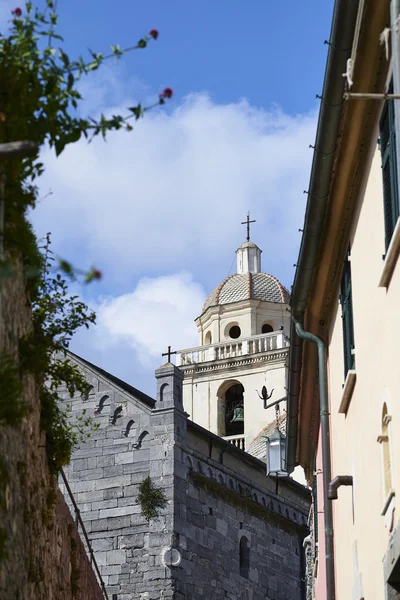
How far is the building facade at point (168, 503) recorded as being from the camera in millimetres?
25734

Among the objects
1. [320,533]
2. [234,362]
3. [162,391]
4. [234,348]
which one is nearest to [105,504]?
[162,391]

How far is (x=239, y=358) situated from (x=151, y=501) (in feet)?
112

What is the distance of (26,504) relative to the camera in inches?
426

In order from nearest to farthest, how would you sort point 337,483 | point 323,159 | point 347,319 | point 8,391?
point 8,391
point 323,159
point 347,319
point 337,483

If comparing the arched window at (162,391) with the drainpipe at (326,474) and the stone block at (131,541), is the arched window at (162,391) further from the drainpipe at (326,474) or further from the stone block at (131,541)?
the drainpipe at (326,474)

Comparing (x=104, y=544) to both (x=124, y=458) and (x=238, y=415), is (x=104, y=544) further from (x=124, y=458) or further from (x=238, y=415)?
(x=238, y=415)

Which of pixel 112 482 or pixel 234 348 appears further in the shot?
pixel 234 348

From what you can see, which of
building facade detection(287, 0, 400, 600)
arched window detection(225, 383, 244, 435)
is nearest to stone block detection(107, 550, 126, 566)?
building facade detection(287, 0, 400, 600)

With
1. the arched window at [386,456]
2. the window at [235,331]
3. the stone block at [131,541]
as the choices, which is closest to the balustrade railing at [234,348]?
the window at [235,331]

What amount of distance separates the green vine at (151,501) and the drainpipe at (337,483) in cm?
1212

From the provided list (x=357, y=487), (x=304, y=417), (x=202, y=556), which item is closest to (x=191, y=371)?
(x=202, y=556)

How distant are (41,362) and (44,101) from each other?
95.5 inches

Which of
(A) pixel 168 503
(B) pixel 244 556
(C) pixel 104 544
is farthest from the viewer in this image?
(B) pixel 244 556

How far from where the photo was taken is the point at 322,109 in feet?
38.0
